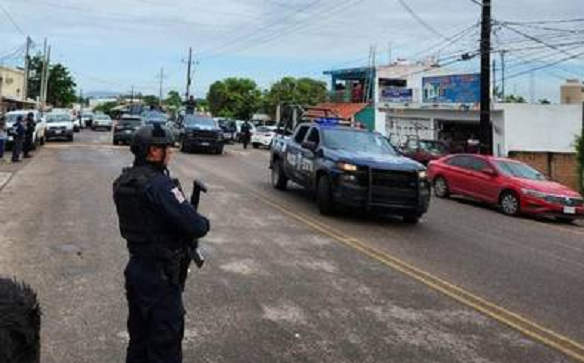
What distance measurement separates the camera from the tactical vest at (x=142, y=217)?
15.1 feet

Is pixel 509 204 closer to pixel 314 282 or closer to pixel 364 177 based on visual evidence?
pixel 364 177

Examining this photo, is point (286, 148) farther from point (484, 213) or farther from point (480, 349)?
point (480, 349)

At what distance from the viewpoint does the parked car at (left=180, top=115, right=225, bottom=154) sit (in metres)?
34.2

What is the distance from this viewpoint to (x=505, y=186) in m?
19.6

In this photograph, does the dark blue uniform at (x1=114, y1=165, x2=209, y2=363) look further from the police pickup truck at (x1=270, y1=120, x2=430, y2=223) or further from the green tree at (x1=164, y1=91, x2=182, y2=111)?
the green tree at (x1=164, y1=91, x2=182, y2=111)

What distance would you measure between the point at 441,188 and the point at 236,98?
236ft

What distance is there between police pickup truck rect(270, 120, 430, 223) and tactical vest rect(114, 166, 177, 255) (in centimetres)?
989

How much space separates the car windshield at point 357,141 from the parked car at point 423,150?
44.3 feet

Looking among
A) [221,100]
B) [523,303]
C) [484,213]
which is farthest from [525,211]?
[221,100]

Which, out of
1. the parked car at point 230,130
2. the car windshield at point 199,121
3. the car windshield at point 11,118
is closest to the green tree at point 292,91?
the parked car at point 230,130

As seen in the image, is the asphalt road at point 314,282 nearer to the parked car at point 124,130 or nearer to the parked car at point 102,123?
the parked car at point 124,130

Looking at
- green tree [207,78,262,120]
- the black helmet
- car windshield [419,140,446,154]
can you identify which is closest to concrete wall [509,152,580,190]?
car windshield [419,140,446,154]

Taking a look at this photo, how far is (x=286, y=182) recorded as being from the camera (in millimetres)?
19359

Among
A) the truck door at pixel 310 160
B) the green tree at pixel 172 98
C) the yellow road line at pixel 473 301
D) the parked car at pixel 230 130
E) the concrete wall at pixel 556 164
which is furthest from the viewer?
the green tree at pixel 172 98
